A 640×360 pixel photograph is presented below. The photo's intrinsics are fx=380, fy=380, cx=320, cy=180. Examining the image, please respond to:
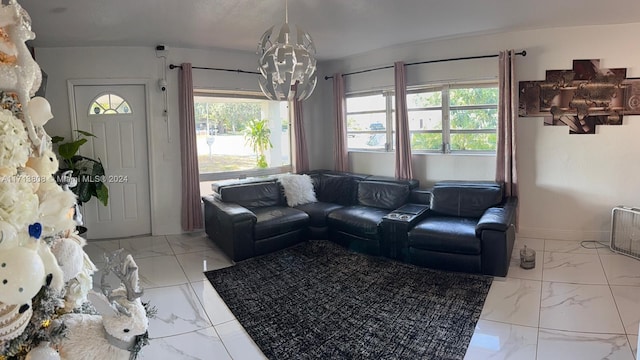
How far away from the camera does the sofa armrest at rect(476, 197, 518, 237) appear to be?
349 cm

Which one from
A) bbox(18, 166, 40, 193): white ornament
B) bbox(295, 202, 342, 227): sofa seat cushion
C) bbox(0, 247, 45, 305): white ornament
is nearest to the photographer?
bbox(0, 247, 45, 305): white ornament

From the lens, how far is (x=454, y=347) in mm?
2512

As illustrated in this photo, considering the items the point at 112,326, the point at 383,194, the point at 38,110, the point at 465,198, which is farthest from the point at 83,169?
the point at 465,198

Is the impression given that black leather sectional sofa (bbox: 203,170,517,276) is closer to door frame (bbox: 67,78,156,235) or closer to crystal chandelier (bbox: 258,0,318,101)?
door frame (bbox: 67,78,156,235)

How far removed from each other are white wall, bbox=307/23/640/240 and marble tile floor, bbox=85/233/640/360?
433 mm

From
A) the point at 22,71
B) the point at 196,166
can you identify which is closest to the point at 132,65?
the point at 196,166

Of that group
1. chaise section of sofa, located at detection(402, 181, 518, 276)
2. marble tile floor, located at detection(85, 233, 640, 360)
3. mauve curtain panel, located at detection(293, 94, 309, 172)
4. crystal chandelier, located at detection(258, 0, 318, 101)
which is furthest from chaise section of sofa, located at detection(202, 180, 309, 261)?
crystal chandelier, located at detection(258, 0, 318, 101)

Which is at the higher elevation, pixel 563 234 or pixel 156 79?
pixel 156 79

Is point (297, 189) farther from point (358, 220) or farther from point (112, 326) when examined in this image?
point (112, 326)

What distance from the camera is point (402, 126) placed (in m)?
5.18

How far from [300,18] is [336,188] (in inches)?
96.8

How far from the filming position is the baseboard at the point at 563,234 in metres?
4.40

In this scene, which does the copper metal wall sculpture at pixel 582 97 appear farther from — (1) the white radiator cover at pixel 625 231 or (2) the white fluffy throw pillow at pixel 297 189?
(2) the white fluffy throw pillow at pixel 297 189

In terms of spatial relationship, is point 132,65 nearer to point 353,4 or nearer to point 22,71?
point 353,4
